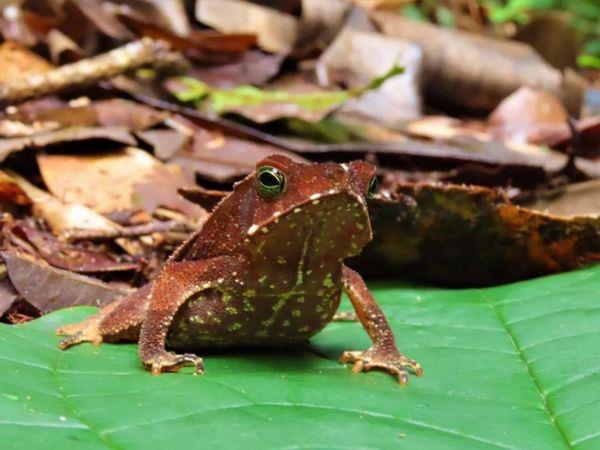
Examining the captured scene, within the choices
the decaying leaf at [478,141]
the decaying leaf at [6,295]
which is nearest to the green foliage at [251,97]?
the decaying leaf at [478,141]

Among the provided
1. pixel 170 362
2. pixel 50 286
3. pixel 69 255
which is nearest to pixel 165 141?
pixel 69 255

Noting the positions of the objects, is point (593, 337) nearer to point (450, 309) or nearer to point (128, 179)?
point (450, 309)

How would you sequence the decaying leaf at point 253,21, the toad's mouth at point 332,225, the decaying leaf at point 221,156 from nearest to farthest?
the toad's mouth at point 332,225, the decaying leaf at point 221,156, the decaying leaf at point 253,21

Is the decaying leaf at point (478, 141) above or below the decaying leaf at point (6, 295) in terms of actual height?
below

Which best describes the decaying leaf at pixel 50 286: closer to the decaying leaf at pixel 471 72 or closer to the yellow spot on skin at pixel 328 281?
the yellow spot on skin at pixel 328 281

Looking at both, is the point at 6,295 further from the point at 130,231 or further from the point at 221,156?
→ the point at 221,156

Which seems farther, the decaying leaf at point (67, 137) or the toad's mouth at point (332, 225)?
the decaying leaf at point (67, 137)

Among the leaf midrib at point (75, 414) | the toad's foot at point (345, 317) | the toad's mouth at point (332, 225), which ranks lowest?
the toad's foot at point (345, 317)
